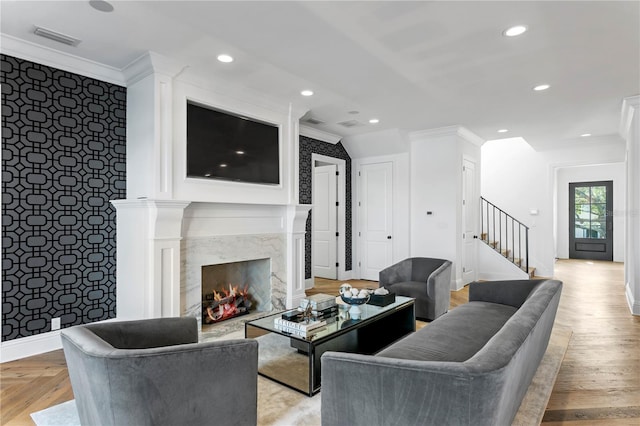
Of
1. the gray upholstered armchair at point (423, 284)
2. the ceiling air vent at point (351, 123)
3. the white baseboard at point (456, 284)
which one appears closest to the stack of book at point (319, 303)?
the gray upholstered armchair at point (423, 284)

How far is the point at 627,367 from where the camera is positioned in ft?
9.77

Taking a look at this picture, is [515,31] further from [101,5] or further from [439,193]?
[439,193]

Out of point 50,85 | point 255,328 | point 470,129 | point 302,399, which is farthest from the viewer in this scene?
point 470,129

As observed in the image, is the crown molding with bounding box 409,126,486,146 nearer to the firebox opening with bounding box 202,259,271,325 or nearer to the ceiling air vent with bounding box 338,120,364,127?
the ceiling air vent with bounding box 338,120,364,127

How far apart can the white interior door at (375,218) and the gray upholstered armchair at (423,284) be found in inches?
70.6

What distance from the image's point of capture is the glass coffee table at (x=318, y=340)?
2.53m

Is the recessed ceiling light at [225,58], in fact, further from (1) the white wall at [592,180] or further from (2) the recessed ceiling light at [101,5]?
(1) the white wall at [592,180]

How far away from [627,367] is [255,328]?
10.0 feet

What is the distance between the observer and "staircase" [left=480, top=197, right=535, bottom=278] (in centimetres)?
771

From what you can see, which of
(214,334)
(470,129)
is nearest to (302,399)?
(214,334)

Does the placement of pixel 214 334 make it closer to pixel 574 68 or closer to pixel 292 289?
pixel 292 289

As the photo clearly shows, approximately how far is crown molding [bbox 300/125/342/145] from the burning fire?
108 inches

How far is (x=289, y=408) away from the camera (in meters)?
2.29

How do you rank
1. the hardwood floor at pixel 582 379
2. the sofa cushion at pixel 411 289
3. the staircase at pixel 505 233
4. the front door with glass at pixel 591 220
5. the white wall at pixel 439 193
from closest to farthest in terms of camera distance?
1. the hardwood floor at pixel 582 379
2. the sofa cushion at pixel 411 289
3. the white wall at pixel 439 193
4. the staircase at pixel 505 233
5. the front door with glass at pixel 591 220
